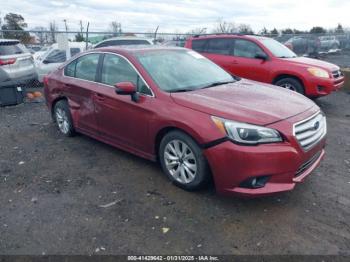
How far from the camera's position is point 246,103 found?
11.6 ft

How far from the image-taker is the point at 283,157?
10.3 feet

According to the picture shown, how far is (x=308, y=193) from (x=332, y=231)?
70 centimetres

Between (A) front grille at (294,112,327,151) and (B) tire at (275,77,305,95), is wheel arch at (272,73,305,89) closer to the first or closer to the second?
(B) tire at (275,77,305,95)

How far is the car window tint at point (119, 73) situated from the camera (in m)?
4.11

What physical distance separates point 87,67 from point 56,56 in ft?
22.7

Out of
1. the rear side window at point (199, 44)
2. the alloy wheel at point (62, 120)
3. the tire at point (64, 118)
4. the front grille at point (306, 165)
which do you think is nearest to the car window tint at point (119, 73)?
the tire at point (64, 118)

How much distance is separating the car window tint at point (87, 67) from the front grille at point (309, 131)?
301 cm

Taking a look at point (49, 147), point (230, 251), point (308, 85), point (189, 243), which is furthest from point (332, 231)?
point (308, 85)

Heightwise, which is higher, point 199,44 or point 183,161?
point 199,44

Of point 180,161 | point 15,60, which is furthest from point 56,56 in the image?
point 180,161

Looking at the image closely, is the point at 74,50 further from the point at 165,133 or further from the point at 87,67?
the point at 165,133

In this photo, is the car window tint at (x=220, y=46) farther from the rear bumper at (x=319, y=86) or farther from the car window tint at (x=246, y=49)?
the rear bumper at (x=319, y=86)

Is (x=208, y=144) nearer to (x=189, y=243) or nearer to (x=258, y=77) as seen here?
(x=189, y=243)

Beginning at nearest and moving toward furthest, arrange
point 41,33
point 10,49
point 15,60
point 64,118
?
1. point 64,118
2. point 15,60
3. point 10,49
4. point 41,33
